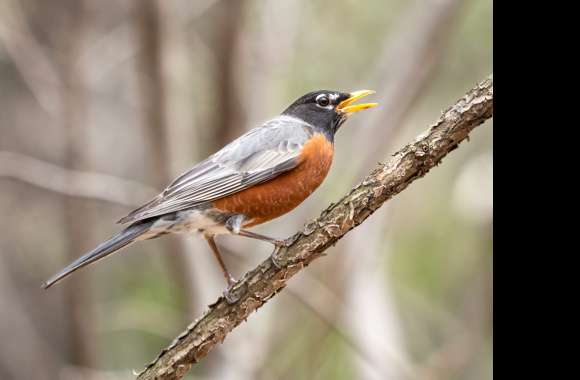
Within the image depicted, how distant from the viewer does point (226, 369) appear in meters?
6.93

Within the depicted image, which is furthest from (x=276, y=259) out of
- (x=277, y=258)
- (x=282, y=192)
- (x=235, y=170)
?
(x=235, y=170)

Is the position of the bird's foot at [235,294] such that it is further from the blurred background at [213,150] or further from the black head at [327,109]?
the blurred background at [213,150]

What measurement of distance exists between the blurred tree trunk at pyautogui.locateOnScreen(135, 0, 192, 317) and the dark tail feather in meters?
2.48

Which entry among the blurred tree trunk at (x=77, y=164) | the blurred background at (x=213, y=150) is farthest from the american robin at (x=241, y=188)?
the blurred tree trunk at (x=77, y=164)

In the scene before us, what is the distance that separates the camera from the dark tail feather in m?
3.33

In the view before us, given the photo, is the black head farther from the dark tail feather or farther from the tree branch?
the tree branch

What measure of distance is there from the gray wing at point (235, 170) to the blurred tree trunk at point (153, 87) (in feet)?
6.92

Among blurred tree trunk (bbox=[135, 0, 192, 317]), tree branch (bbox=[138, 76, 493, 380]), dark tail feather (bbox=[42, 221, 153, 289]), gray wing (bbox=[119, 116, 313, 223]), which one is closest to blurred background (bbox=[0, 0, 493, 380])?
blurred tree trunk (bbox=[135, 0, 192, 317])

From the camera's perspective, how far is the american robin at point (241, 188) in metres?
3.87

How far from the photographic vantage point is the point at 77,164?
6465 mm
